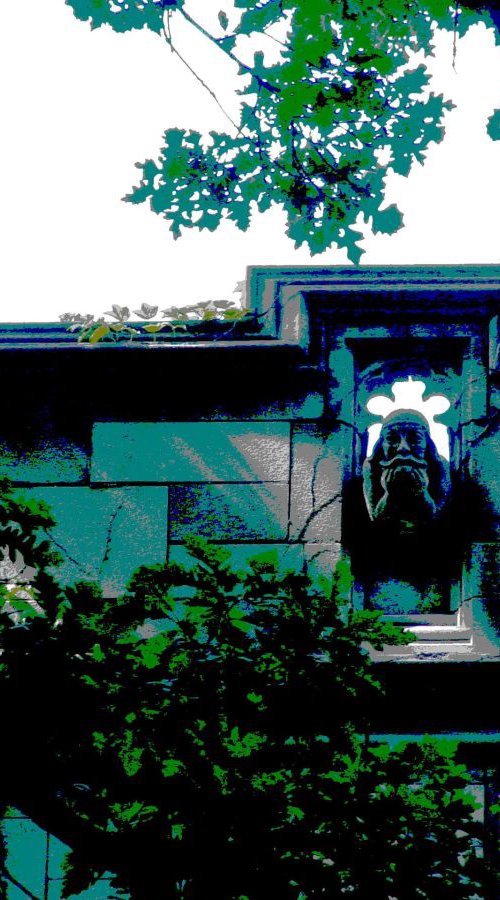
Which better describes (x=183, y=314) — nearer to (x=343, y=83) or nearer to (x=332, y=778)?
(x=343, y=83)

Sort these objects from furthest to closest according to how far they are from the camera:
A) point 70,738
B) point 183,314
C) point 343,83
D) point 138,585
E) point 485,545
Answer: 1. point 183,314
2. point 485,545
3. point 343,83
4. point 138,585
5. point 70,738

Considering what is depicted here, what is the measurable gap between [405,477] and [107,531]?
155 cm

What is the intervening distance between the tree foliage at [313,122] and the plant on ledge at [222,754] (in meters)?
2.34

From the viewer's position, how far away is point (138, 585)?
300cm

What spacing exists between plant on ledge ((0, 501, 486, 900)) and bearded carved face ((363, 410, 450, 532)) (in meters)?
1.89

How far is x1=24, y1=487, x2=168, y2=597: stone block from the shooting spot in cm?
508

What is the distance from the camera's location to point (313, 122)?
15.5 feet

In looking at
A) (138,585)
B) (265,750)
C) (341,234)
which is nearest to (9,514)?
(138,585)

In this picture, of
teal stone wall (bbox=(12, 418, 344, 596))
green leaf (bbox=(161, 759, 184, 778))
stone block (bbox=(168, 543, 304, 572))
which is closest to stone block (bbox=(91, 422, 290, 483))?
teal stone wall (bbox=(12, 418, 344, 596))

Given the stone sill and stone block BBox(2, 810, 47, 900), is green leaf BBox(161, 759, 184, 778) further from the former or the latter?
the stone sill

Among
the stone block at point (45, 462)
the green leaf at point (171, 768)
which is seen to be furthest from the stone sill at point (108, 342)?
the green leaf at point (171, 768)

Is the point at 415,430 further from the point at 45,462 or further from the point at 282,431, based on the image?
the point at 45,462

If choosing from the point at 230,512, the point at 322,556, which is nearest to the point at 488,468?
the point at 322,556

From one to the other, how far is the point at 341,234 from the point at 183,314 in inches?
44.6
